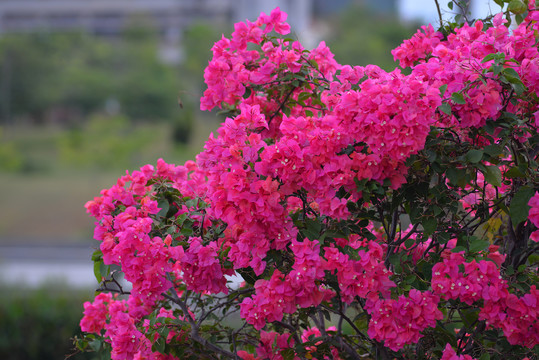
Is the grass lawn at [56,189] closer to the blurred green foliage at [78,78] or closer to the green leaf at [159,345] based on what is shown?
the blurred green foliage at [78,78]

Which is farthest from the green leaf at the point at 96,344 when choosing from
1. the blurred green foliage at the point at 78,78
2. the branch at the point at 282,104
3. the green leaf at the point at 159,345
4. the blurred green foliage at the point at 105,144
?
the blurred green foliage at the point at 78,78

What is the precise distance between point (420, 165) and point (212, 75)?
2.13 ft

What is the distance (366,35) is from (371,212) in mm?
19042

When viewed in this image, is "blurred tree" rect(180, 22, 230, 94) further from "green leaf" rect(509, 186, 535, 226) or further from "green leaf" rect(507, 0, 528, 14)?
"green leaf" rect(509, 186, 535, 226)

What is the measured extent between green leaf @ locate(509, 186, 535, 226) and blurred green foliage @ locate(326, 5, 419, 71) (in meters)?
14.2

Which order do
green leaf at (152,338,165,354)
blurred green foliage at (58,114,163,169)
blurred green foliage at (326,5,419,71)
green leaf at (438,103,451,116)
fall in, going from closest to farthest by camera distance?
green leaf at (438,103,451,116) → green leaf at (152,338,165,354) → blurred green foliage at (58,114,163,169) → blurred green foliage at (326,5,419,71)

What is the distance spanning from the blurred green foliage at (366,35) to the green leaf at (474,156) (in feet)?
46.7

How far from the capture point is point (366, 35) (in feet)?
64.2

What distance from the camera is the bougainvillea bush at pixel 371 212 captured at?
1.26m

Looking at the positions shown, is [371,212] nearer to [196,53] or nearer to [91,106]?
[91,106]

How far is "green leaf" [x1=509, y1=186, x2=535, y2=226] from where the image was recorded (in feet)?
4.13

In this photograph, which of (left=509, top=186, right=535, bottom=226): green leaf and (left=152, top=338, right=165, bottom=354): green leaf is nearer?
(left=509, top=186, right=535, bottom=226): green leaf

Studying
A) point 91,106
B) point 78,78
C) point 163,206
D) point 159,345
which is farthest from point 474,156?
point 91,106

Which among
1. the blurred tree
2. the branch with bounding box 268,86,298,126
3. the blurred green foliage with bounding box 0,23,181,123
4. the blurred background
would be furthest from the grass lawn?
the branch with bounding box 268,86,298,126
